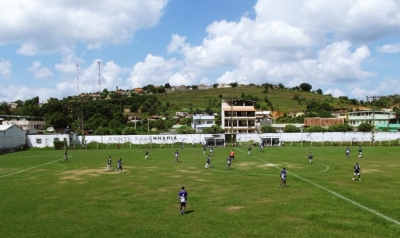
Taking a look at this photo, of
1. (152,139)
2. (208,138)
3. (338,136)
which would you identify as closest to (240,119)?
(208,138)

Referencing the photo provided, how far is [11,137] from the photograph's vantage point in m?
79.4

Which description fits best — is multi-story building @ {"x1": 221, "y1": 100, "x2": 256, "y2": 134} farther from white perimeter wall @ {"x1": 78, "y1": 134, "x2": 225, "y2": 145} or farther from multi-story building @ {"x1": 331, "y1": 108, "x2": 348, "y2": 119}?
multi-story building @ {"x1": 331, "y1": 108, "x2": 348, "y2": 119}

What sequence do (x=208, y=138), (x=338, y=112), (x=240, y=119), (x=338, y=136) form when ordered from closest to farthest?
(x=208, y=138), (x=338, y=136), (x=240, y=119), (x=338, y=112)

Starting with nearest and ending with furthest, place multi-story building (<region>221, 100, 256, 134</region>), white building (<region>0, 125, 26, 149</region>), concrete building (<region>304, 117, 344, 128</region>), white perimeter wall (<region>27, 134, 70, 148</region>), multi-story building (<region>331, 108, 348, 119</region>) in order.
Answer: white building (<region>0, 125, 26, 149</region>) → white perimeter wall (<region>27, 134, 70, 148</region>) → multi-story building (<region>221, 100, 256, 134</region>) → concrete building (<region>304, 117, 344, 128</region>) → multi-story building (<region>331, 108, 348, 119</region>)

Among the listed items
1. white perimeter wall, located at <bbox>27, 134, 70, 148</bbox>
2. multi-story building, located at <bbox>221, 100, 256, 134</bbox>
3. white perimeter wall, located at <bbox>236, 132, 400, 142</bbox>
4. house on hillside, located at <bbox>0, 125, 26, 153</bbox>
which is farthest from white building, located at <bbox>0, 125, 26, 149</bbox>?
multi-story building, located at <bbox>221, 100, 256, 134</bbox>

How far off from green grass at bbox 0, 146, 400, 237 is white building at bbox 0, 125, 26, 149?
126ft

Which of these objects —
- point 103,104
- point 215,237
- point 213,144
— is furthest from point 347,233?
point 103,104

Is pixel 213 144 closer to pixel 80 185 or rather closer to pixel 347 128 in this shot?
pixel 347 128

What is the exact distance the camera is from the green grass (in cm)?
1947

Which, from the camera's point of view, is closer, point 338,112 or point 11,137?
point 11,137

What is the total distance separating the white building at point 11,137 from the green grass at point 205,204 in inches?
1511

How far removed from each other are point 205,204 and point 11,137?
69287 mm

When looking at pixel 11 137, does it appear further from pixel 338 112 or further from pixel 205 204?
pixel 338 112

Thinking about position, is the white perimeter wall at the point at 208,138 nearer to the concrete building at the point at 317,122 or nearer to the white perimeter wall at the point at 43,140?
the white perimeter wall at the point at 43,140
